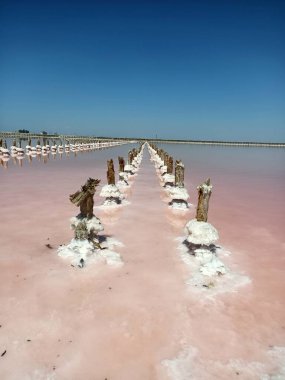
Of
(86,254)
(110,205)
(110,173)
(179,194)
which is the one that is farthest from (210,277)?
(110,173)

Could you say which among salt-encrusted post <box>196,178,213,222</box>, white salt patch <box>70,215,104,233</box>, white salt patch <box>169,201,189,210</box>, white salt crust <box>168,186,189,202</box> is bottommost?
white salt patch <box>169,201,189,210</box>

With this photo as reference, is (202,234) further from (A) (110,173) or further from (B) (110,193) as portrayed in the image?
(B) (110,193)

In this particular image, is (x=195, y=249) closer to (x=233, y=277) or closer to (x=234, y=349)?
(x=233, y=277)

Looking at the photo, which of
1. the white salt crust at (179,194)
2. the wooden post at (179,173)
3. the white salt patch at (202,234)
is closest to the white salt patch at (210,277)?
the white salt patch at (202,234)

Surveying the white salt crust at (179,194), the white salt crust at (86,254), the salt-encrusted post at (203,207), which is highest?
the salt-encrusted post at (203,207)

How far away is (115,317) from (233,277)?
3462 mm

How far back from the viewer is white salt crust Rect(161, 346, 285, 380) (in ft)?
16.2

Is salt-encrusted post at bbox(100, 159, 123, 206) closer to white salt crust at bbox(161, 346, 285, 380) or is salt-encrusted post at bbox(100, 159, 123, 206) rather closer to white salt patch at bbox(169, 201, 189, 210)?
white salt patch at bbox(169, 201, 189, 210)

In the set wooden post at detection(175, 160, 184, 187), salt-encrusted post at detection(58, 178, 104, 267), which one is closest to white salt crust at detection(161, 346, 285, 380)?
salt-encrusted post at detection(58, 178, 104, 267)

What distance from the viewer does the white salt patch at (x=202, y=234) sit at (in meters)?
9.23

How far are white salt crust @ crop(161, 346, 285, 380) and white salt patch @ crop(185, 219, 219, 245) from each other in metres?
4.04

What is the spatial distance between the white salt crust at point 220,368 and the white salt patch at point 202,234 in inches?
159

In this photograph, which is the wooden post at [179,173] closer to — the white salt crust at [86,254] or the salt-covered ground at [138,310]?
the salt-covered ground at [138,310]

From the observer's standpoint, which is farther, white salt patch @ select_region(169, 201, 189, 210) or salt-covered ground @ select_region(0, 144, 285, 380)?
white salt patch @ select_region(169, 201, 189, 210)
